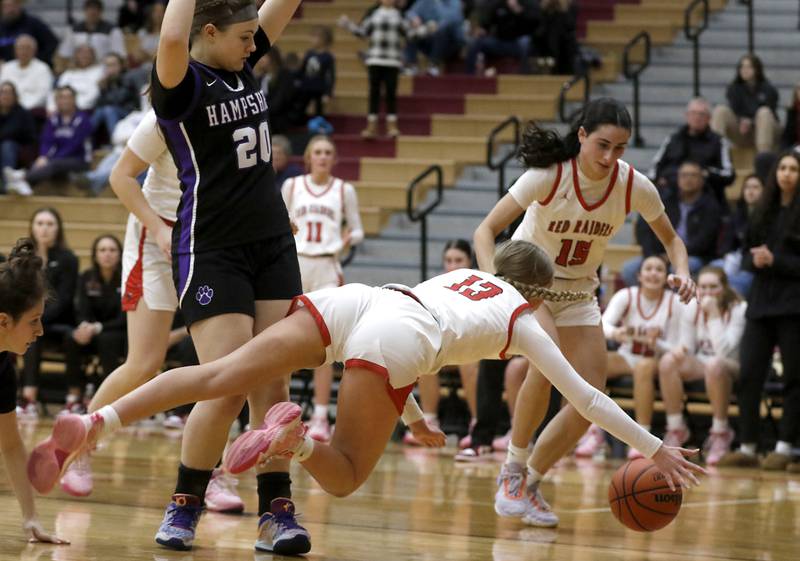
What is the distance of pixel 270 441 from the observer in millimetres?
4152

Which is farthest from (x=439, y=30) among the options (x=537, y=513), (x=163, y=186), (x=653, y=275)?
(x=537, y=513)

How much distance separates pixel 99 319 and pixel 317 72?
3.70 metres

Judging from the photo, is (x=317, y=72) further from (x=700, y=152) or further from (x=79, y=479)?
(x=79, y=479)

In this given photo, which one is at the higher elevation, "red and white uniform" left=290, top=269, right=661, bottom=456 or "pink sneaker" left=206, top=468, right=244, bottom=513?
"red and white uniform" left=290, top=269, right=661, bottom=456

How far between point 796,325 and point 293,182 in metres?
3.47

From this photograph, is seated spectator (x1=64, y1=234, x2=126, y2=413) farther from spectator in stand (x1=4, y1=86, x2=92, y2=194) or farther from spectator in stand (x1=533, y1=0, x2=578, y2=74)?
spectator in stand (x1=533, y1=0, x2=578, y2=74)

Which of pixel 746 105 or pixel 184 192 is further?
pixel 746 105

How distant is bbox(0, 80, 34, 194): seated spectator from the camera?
13.6 m

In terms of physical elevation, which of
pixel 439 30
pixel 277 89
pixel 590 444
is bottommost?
pixel 590 444

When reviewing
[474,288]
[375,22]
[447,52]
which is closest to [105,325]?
[375,22]

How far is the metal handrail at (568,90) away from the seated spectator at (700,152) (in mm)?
1024

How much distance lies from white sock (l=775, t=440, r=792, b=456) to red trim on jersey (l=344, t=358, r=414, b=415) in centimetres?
473

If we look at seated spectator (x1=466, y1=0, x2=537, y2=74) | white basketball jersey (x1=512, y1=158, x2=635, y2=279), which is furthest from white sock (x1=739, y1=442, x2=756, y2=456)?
seated spectator (x1=466, y1=0, x2=537, y2=74)

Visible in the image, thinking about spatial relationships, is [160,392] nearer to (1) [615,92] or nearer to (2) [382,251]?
(2) [382,251]
